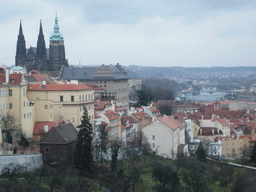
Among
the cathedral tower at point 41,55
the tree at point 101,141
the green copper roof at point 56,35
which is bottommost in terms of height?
the tree at point 101,141

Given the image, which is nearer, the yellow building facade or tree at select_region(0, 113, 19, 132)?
tree at select_region(0, 113, 19, 132)

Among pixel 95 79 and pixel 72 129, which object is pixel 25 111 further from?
pixel 95 79

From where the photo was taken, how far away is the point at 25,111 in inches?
2507

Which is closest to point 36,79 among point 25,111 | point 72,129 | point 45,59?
point 25,111

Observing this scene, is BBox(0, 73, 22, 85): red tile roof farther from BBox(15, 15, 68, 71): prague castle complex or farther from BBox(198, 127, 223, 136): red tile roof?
BBox(15, 15, 68, 71): prague castle complex

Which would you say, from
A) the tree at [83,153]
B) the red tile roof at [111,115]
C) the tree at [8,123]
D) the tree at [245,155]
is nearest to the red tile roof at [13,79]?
the tree at [8,123]

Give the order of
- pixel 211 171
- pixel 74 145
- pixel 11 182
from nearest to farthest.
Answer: pixel 11 182 → pixel 74 145 → pixel 211 171

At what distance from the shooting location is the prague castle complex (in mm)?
162500

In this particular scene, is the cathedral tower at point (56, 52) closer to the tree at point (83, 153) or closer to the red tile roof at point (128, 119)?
the red tile roof at point (128, 119)

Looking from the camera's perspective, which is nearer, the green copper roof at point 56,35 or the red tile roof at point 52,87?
the red tile roof at point 52,87

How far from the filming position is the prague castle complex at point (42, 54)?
162m

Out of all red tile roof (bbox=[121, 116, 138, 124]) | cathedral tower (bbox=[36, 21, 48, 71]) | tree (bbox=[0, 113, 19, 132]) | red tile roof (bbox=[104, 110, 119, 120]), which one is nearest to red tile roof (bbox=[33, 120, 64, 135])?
tree (bbox=[0, 113, 19, 132])

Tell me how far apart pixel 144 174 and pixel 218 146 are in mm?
27502

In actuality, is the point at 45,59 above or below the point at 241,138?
above
